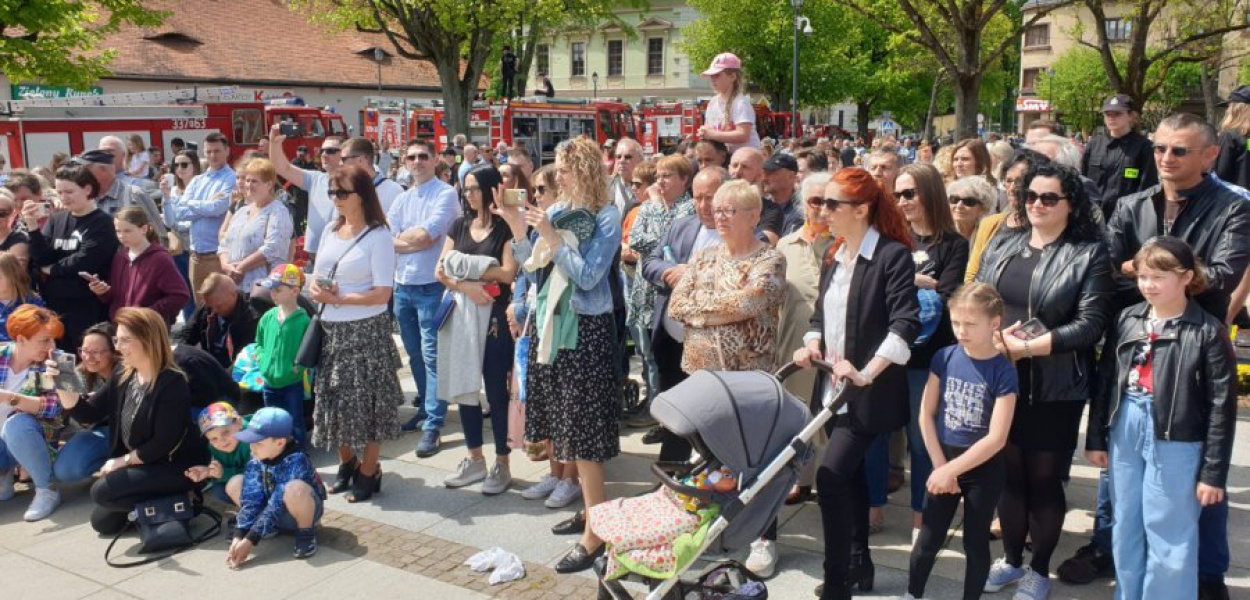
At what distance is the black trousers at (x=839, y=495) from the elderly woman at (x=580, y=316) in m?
1.17

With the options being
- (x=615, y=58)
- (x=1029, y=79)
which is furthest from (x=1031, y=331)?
(x=1029, y=79)

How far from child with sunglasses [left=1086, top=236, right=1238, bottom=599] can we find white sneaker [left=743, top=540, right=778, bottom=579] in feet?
4.74

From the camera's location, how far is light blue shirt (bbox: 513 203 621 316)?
4.57 m

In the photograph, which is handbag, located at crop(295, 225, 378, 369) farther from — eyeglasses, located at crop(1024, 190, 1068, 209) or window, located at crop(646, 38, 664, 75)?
window, located at crop(646, 38, 664, 75)

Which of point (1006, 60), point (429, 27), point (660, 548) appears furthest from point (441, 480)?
point (1006, 60)

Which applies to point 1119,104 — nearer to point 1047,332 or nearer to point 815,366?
point 1047,332

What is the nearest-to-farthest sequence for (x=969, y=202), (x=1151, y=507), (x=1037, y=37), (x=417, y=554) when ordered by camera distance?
(x=1151, y=507) → (x=417, y=554) → (x=969, y=202) → (x=1037, y=37)

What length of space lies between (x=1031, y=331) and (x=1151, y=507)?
0.79m

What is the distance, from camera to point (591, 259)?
4641mm

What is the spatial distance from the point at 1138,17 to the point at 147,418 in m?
16.7

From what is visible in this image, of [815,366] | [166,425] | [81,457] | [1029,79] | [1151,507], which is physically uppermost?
[1029,79]

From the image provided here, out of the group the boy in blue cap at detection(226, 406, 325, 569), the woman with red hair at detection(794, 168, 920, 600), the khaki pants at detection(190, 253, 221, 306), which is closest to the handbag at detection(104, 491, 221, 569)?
the boy in blue cap at detection(226, 406, 325, 569)

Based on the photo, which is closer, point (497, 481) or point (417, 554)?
point (417, 554)

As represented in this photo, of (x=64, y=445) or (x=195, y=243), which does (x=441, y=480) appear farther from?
(x=195, y=243)
